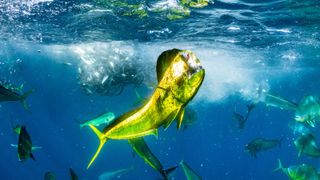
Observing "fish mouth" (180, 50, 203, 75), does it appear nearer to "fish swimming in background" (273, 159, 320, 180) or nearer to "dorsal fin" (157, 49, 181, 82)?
"dorsal fin" (157, 49, 181, 82)

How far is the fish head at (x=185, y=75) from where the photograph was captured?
1.07 m

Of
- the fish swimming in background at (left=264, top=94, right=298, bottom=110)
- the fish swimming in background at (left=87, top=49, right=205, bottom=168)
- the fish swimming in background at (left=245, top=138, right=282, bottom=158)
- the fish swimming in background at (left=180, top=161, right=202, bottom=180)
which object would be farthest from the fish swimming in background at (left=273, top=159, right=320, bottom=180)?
the fish swimming in background at (left=87, top=49, right=205, bottom=168)

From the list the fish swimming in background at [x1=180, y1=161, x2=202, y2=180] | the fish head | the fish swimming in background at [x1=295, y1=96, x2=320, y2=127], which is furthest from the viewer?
the fish swimming in background at [x1=295, y1=96, x2=320, y2=127]

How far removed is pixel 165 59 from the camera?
1.09 meters

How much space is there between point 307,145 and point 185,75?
→ 5.36 metres

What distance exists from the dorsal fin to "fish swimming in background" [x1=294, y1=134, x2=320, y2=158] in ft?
17.3

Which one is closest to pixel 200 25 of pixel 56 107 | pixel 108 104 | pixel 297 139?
pixel 297 139

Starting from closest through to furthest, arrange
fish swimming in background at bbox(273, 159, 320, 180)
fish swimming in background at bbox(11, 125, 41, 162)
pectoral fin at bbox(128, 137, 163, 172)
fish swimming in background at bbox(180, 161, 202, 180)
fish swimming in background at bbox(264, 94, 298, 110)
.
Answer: pectoral fin at bbox(128, 137, 163, 172) → fish swimming in background at bbox(11, 125, 41, 162) → fish swimming in background at bbox(180, 161, 202, 180) → fish swimming in background at bbox(264, 94, 298, 110) → fish swimming in background at bbox(273, 159, 320, 180)

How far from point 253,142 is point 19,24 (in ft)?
71.4

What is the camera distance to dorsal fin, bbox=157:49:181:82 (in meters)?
1.08

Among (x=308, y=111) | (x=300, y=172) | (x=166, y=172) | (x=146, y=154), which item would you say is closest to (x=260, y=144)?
(x=300, y=172)

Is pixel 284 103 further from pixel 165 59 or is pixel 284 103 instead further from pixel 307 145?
pixel 165 59

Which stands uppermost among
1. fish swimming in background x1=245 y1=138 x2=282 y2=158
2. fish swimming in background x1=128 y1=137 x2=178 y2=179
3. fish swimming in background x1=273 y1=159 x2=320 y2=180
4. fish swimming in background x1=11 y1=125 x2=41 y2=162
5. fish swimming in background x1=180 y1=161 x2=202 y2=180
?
fish swimming in background x1=128 y1=137 x2=178 y2=179

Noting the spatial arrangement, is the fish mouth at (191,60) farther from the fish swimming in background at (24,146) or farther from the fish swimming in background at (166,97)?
the fish swimming in background at (24,146)
